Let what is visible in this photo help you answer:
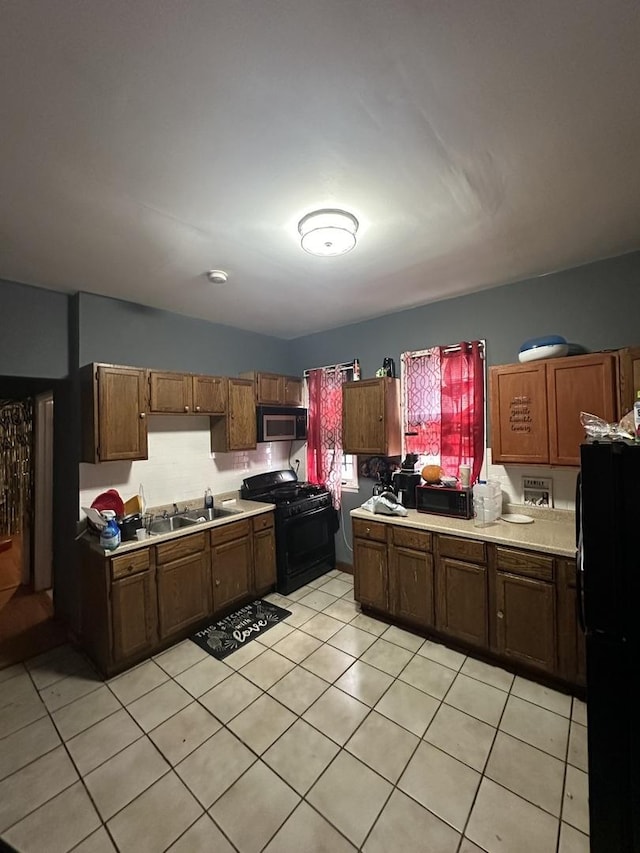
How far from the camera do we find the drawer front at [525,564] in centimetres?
219

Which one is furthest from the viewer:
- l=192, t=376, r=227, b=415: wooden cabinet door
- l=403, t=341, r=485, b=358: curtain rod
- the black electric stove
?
the black electric stove

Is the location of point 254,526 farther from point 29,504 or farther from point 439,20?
point 439,20

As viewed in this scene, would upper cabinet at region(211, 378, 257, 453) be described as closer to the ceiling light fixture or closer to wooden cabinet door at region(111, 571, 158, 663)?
wooden cabinet door at region(111, 571, 158, 663)

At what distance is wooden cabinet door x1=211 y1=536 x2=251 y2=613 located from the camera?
3.01 metres

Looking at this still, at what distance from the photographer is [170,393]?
3.08 m

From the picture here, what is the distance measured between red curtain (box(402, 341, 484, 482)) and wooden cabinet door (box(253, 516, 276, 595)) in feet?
5.30

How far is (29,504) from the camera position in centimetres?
396

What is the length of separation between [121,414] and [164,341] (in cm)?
91

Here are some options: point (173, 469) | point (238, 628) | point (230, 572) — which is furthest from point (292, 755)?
point (173, 469)

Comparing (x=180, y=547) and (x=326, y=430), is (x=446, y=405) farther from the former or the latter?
(x=180, y=547)

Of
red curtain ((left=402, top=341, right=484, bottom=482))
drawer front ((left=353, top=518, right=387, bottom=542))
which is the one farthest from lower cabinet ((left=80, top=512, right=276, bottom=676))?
red curtain ((left=402, top=341, right=484, bottom=482))

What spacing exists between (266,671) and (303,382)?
2.97m

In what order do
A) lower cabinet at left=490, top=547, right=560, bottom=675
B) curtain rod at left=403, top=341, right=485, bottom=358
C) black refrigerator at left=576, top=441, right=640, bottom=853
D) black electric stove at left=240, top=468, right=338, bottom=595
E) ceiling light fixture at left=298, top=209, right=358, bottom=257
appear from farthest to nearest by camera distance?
black electric stove at left=240, top=468, right=338, bottom=595 < curtain rod at left=403, top=341, right=485, bottom=358 < lower cabinet at left=490, top=547, right=560, bottom=675 < ceiling light fixture at left=298, top=209, right=358, bottom=257 < black refrigerator at left=576, top=441, right=640, bottom=853

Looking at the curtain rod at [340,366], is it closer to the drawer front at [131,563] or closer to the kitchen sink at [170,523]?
the kitchen sink at [170,523]
